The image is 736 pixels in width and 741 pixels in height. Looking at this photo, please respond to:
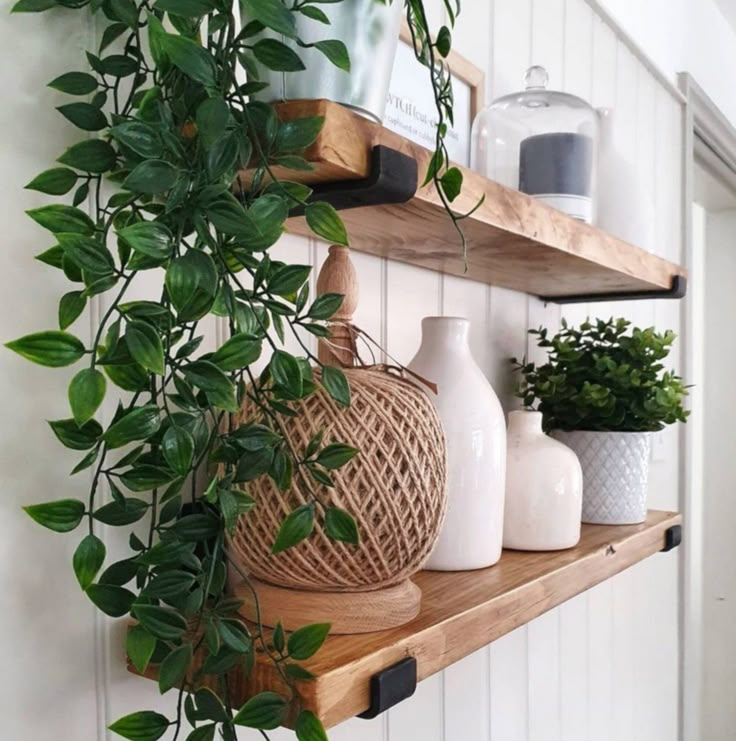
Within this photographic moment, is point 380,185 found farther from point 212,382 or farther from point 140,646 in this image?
point 140,646

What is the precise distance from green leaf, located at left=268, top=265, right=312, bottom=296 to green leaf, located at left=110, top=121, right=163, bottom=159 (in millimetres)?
88

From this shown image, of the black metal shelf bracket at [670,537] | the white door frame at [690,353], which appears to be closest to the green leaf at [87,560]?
the black metal shelf bracket at [670,537]

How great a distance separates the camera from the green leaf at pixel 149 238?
384 millimetres

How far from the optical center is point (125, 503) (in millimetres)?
476

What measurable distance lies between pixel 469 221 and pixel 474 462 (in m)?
0.22

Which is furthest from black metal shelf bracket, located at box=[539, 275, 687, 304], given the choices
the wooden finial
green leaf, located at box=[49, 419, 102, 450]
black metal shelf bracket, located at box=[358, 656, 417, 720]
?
green leaf, located at box=[49, 419, 102, 450]

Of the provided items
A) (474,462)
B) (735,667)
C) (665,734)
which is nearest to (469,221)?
(474,462)

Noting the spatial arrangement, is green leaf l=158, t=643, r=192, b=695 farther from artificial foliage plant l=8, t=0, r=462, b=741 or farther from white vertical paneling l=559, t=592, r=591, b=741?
white vertical paneling l=559, t=592, r=591, b=741

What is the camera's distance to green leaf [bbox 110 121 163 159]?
407 millimetres

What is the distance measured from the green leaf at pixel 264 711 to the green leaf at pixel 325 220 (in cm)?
26

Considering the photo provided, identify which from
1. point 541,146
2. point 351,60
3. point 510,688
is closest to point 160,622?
point 351,60

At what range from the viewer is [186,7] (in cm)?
40

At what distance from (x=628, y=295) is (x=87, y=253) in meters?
0.87

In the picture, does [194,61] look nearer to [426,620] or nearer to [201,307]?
[201,307]
